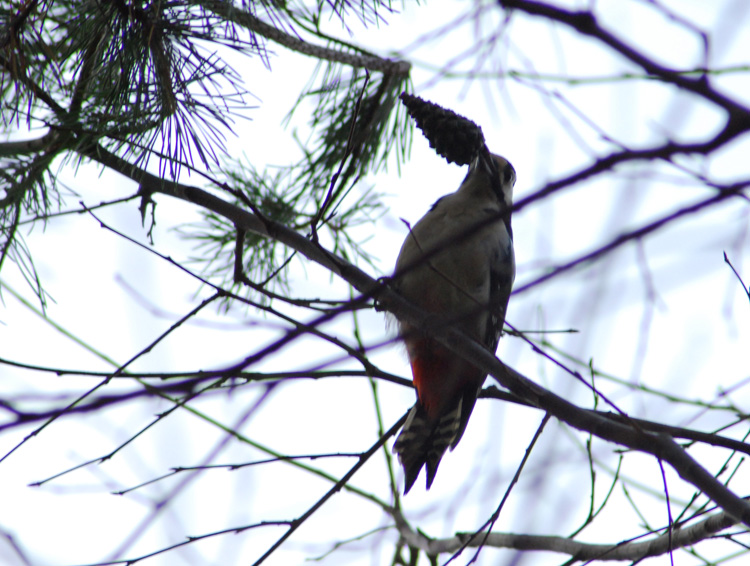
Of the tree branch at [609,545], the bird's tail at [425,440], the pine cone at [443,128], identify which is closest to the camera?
the tree branch at [609,545]

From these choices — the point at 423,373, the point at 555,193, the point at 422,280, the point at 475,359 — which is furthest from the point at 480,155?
the point at 555,193

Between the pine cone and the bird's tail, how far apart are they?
1.09m

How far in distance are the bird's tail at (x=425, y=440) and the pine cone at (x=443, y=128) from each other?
109 centimetres

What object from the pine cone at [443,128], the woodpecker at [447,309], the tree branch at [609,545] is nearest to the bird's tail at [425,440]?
the woodpecker at [447,309]

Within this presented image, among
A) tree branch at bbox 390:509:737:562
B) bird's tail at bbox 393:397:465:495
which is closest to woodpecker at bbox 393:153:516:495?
bird's tail at bbox 393:397:465:495

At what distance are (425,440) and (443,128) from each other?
140cm

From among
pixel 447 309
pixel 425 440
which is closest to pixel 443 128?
pixel 447 309

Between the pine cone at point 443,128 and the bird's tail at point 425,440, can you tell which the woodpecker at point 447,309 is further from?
the pine cone at point 443,128

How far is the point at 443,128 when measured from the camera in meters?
2.53

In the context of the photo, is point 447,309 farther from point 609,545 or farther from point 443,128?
point 609,545

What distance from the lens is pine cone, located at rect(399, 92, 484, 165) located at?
251cm

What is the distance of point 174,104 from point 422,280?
1.45m

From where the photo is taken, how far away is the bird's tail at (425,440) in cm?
305

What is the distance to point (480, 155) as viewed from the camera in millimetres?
3316
